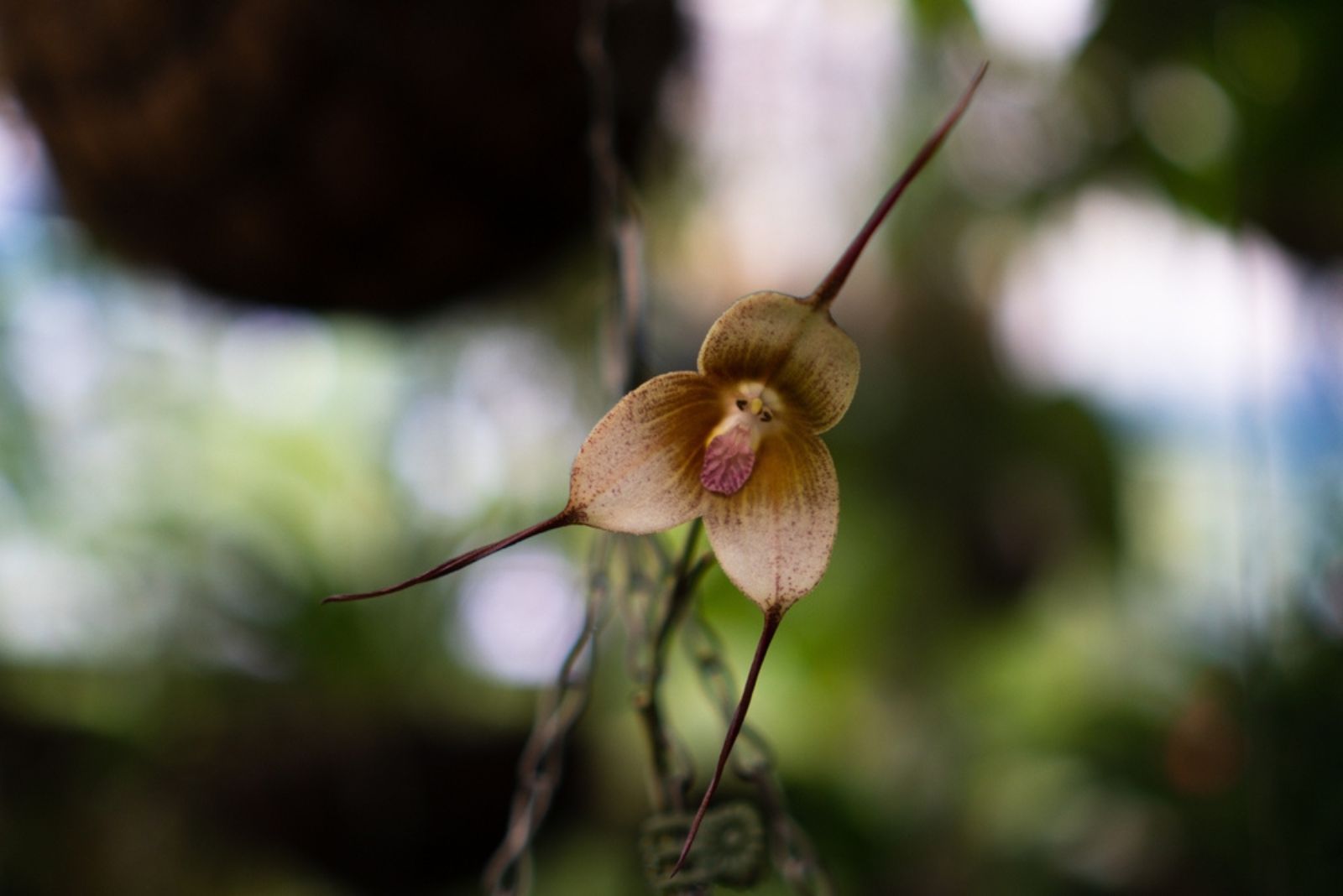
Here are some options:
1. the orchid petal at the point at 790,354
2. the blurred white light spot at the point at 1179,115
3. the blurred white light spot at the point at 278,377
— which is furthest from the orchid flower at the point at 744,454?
the blurred white light spot at the point at 278,377

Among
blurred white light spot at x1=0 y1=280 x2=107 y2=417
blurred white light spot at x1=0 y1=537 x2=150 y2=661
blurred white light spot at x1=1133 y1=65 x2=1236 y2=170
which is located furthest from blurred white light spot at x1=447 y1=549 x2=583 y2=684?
blurred white light spot at x1=1133 y1=65 x2=1236 y2=170

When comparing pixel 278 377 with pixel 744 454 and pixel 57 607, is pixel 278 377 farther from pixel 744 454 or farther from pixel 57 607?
pixel 744 454

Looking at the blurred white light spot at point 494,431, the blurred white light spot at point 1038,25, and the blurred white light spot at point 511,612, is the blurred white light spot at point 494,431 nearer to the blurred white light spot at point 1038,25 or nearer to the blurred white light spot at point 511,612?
the blurred white light spot at point 511,612

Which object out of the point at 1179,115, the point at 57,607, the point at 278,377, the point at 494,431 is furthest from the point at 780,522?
the point at 278,377

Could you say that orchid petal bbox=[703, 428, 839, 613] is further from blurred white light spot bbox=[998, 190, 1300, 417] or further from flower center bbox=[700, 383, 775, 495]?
A: blurred white light spot bbox=[998, 190, 1300, 417]

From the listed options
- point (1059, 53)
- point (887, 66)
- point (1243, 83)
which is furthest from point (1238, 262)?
point (887, 66)
